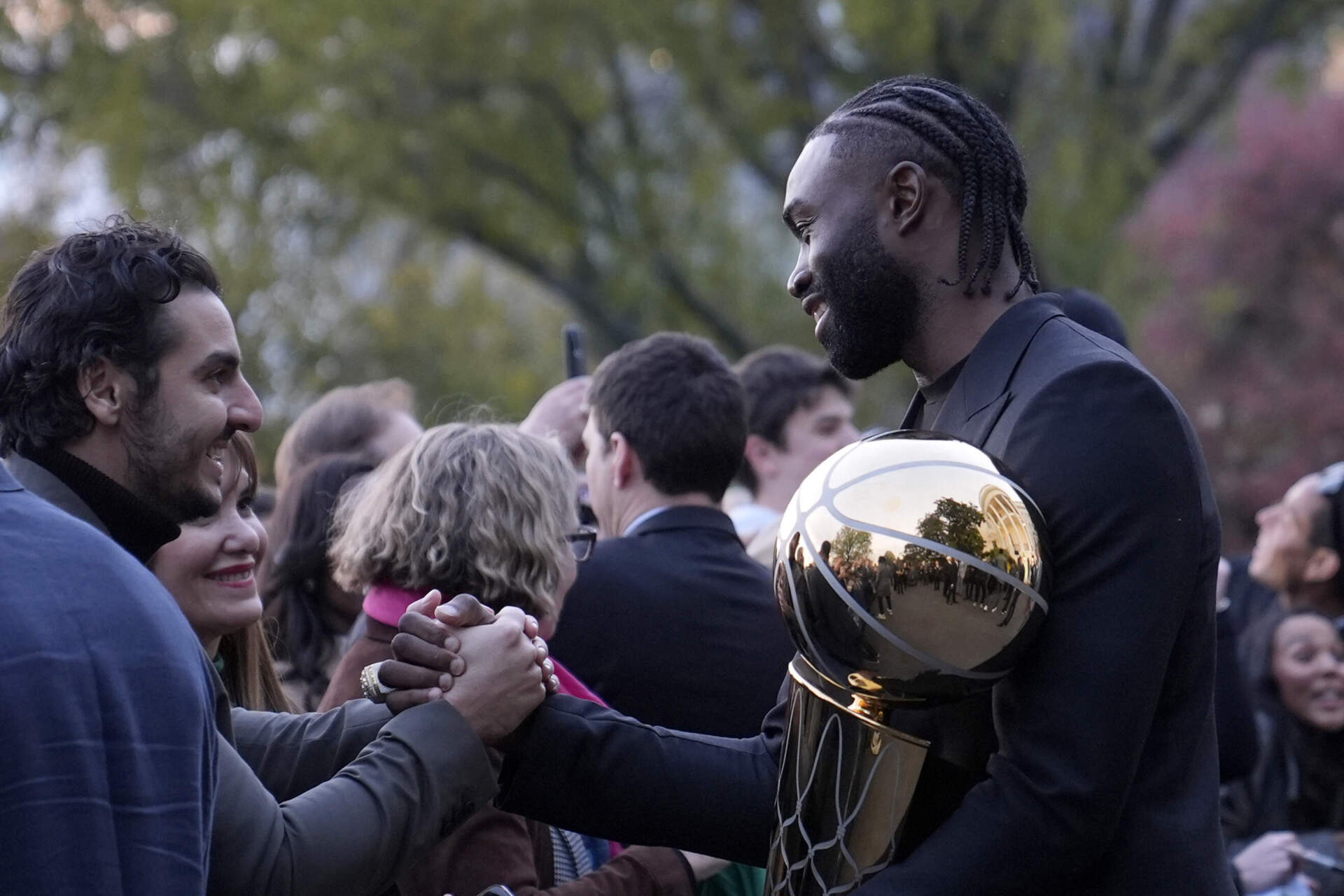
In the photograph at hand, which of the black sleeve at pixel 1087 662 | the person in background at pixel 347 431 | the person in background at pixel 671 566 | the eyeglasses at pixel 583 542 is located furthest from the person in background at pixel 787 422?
the black sleeve at pixel 1087 662

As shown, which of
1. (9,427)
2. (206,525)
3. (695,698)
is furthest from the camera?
(695,698)

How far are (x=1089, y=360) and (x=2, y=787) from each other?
1.48 metres

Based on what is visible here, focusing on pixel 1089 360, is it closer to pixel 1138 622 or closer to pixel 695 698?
pixel 1138 622

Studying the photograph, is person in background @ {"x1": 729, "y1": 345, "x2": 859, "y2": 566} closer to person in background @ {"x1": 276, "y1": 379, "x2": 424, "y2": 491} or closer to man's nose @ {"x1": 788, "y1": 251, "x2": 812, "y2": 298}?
person in background @ {"x1": 276, "y1": 379, "x2": 424, "y2": 491}

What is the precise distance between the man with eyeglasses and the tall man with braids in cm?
377

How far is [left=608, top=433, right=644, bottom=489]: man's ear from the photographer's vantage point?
13.7 ft

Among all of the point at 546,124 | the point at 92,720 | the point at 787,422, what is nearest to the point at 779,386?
the point at 787,422

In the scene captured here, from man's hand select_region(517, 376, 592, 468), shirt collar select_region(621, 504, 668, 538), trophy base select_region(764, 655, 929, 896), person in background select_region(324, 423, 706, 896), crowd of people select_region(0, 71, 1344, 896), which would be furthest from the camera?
man's hand select_region(517, 376, 592, 468)

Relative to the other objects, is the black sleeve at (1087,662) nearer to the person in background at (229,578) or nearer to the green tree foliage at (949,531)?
the green tree foliage at (949,531)

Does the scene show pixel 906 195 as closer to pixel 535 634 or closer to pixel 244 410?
pixel 535 634

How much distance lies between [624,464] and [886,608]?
2121 millimetres

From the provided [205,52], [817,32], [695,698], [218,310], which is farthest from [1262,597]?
[205,52]

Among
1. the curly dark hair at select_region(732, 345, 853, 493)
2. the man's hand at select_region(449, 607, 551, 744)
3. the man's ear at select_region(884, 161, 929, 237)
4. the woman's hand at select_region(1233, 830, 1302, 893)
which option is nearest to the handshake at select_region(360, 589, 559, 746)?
the man's hand at select_region(449, 607, 551, 744)

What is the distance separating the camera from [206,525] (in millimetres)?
3217
